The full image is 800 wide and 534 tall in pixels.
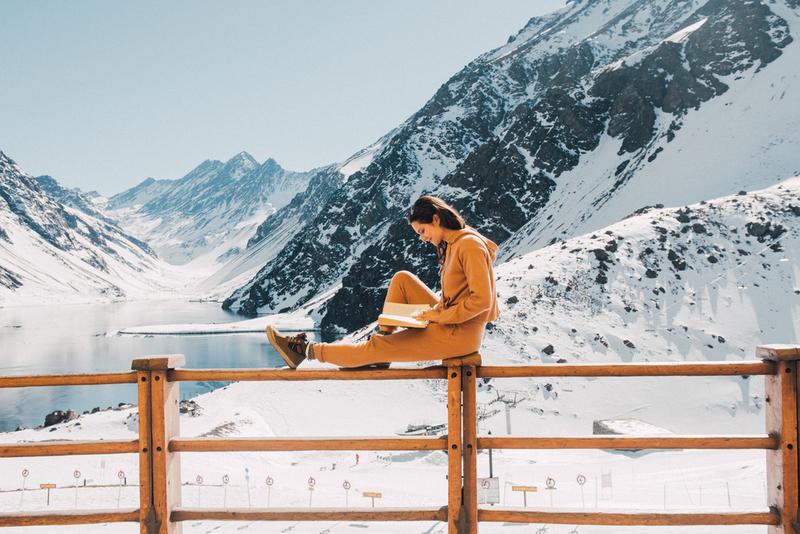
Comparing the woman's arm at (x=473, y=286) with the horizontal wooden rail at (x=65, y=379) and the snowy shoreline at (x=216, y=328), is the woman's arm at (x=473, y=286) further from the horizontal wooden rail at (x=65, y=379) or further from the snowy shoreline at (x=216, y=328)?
the snowy shoreline at (x=216, y=328)

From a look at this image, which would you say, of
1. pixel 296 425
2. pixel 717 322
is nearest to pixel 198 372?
pixel 296 425

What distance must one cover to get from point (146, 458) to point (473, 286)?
3253 millimetres

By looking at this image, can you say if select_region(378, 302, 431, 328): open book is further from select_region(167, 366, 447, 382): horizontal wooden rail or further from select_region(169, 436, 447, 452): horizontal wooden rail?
select_region(169, 436, 447, 452): horizontal wooden rail

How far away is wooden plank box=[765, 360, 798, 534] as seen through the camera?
4.64 m

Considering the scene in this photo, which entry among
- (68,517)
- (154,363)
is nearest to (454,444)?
(154,363)

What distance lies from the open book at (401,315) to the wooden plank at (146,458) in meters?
2.15

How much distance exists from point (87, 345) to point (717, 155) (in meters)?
114

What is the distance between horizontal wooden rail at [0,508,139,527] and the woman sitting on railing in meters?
2.00

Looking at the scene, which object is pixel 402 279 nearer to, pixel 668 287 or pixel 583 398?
pixel 583 398

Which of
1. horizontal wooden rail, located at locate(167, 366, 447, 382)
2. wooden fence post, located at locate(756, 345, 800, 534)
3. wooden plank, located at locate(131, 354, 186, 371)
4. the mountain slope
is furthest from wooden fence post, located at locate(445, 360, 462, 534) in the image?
the mountain slope

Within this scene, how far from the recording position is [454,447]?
485 centimetres

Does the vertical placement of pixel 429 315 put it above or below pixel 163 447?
above

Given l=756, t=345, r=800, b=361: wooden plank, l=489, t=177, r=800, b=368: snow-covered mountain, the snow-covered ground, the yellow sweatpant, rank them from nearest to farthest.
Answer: l=756, t=345, r=800, b=361: wooden plank → the yellow sweatpant → the snow-covered ground → l=489, t=177, r=800, b=368: snow-covered mountain

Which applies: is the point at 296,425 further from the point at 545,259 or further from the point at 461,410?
the point at 461,410
